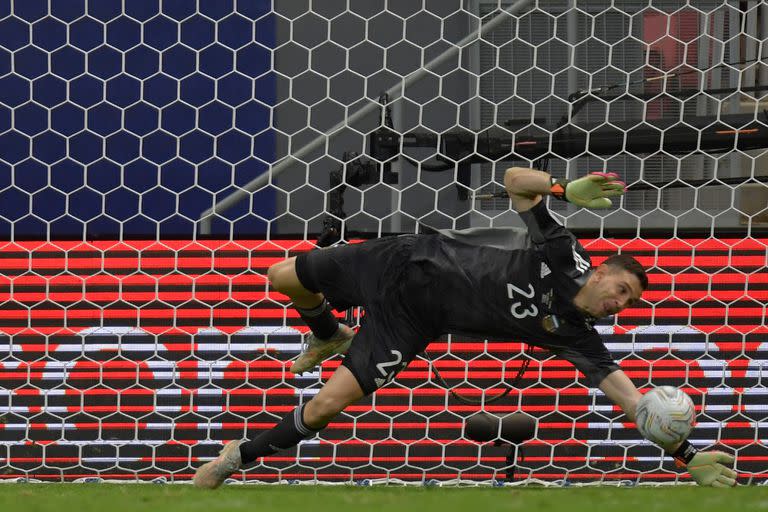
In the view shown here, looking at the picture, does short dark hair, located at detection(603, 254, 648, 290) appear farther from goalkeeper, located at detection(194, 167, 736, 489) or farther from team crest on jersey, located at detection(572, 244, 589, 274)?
team crest on jersey, located at detection(572, 244, 589, 274)

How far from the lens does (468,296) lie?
366 cm

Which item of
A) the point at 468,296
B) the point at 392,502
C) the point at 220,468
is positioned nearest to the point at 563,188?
the point at 468,296

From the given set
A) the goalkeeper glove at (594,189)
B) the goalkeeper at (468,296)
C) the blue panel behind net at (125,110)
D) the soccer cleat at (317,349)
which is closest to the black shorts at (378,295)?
the goalkeeper at (468,296)

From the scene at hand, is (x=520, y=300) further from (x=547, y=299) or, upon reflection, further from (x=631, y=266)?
(x=631, y=266)

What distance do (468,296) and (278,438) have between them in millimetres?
803

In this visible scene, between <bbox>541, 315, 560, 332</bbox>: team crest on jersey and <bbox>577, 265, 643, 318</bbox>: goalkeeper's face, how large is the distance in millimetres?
184

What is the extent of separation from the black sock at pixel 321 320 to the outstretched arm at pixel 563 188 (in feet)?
2.86

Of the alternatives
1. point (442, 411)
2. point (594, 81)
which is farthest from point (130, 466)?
point (594, 81)

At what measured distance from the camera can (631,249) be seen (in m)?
4.48

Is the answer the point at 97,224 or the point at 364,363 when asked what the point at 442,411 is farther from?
the point at 97,224

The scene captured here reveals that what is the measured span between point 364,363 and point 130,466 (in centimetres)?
144

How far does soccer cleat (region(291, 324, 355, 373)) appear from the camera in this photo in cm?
403

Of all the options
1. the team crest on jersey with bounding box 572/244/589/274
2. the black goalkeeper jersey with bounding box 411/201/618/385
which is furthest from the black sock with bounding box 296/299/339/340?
the team crest on jersey with bounding box 572/244/589/274

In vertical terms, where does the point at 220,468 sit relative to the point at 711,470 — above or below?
below
